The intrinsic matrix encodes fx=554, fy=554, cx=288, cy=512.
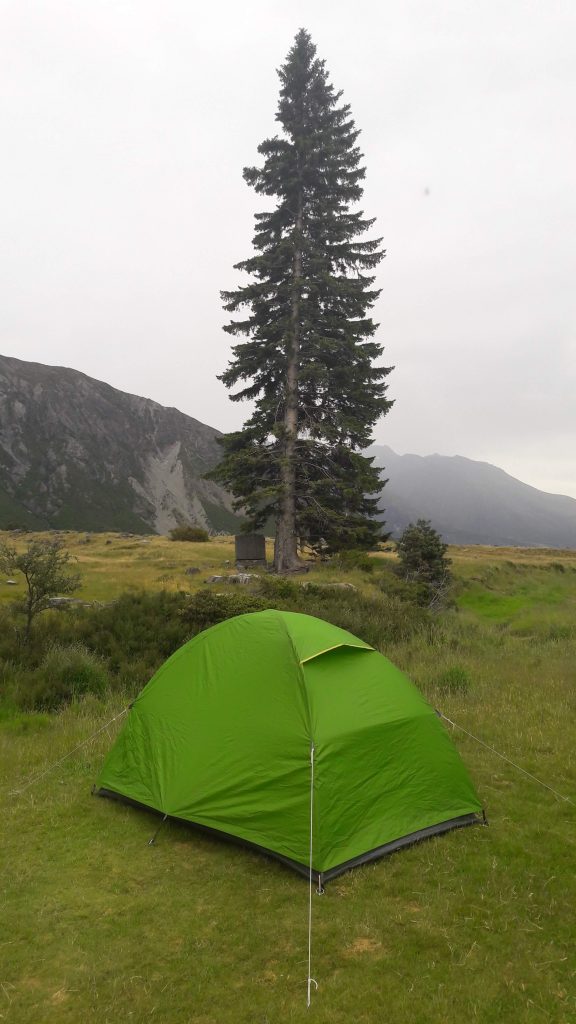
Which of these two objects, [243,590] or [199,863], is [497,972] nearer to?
[199,863]

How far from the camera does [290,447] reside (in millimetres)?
23516

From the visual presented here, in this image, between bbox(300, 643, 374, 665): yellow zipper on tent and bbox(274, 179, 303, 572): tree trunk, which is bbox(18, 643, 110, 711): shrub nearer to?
bbox(300, 643, 374, 665): yellow zipper on tent

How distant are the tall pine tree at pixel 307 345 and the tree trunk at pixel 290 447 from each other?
50 millimetres

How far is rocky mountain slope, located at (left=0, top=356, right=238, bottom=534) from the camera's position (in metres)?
135

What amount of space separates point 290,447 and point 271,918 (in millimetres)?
20047

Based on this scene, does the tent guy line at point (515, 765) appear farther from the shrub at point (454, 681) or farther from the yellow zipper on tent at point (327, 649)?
the shrub at point (454, 681)

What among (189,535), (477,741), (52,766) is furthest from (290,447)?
(189,535)

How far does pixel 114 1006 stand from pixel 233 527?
147763 millimetres

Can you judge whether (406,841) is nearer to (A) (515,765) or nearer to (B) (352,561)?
(A) (515,765)

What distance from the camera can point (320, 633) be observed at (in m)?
6.41

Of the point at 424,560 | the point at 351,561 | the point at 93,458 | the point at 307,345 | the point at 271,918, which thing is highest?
the point at 93,458

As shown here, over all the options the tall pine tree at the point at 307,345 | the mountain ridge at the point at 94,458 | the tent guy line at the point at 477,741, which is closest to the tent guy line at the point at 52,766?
the tent guy line at the point at 477,741

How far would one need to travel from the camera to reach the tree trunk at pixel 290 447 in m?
23.5

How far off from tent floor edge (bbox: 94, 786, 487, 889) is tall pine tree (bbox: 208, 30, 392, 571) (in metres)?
17.2
